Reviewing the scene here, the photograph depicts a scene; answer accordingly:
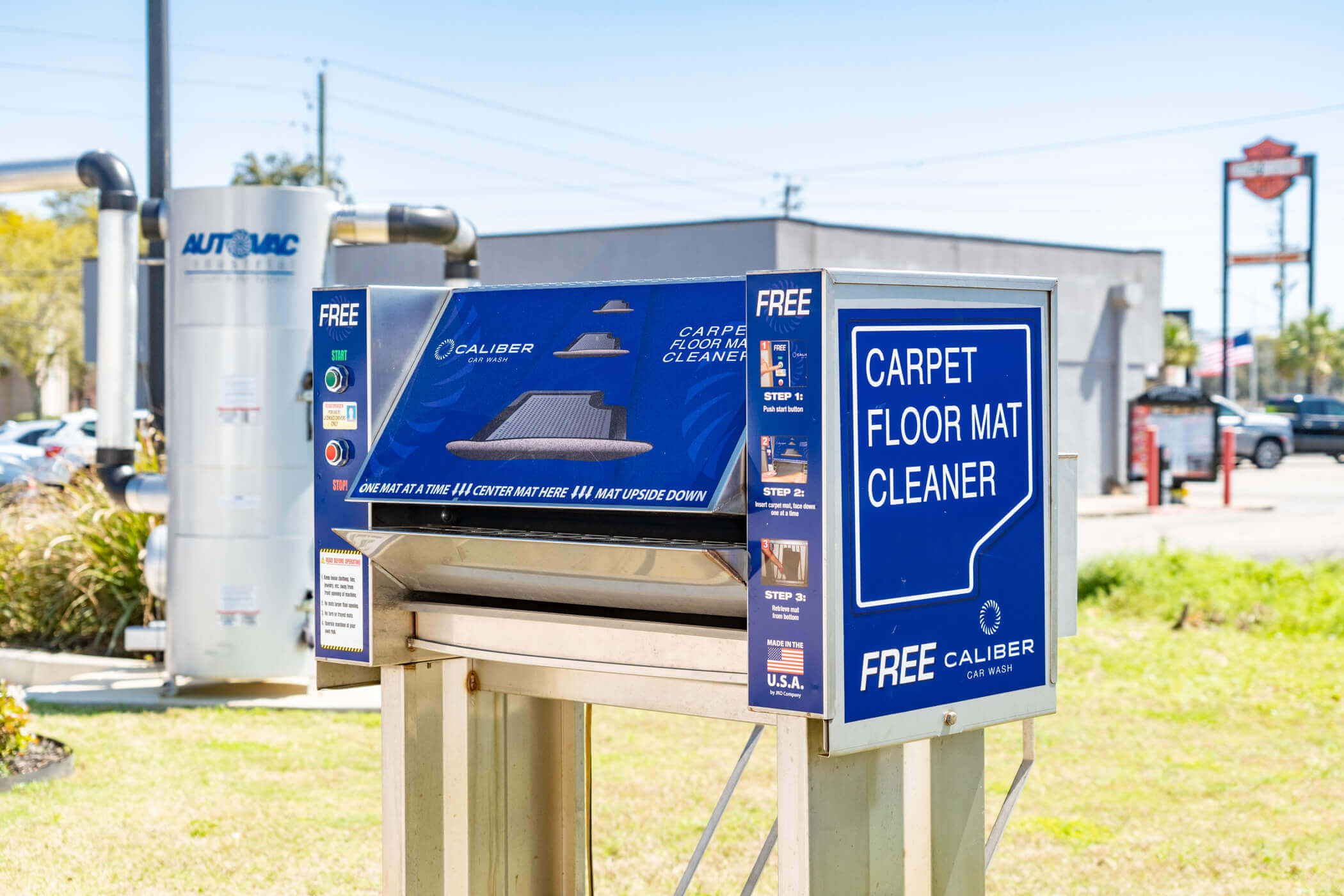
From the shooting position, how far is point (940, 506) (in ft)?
8.63

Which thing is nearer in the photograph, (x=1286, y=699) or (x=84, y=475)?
(x=1286, y=699)

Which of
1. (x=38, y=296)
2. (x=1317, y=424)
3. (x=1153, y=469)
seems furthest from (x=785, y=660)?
(x=38, y=296)

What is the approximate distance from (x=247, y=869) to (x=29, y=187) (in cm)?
582

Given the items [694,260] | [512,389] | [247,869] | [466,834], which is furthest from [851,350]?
[694,260]

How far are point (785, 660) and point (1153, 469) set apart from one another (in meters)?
19.9

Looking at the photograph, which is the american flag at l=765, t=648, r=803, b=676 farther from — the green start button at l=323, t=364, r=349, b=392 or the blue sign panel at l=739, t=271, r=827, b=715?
the green start button at l=323, t=364, r=349, b=392

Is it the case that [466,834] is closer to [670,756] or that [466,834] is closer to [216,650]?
[670,756]

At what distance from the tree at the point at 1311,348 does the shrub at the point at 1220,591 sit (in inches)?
2401

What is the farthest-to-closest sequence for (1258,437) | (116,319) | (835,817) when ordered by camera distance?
(1258,437) < (116,319) < (835,817)

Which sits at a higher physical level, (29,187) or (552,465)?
(29,187)

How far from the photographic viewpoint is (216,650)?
742cm

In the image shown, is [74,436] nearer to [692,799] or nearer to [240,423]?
[240,423]

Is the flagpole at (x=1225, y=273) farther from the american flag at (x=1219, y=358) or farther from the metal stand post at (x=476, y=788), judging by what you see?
the metal stand post at (x=476, y=788)

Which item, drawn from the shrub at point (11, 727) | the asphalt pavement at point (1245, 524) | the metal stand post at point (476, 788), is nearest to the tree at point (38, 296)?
the asphalt pavement at point (1245, 524)
